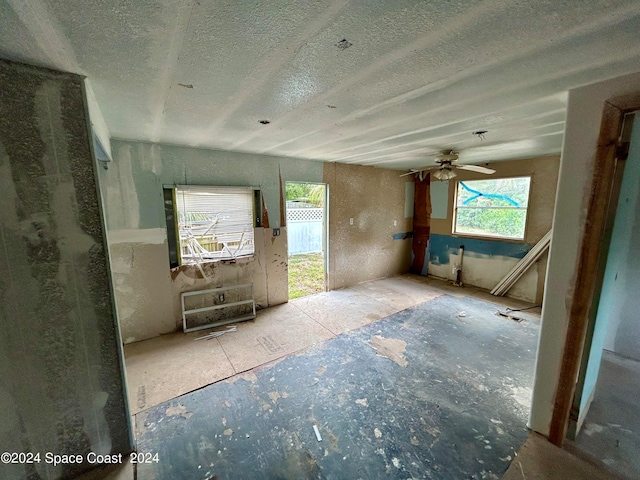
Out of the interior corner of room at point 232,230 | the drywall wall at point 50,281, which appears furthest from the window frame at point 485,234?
the drywall wall at point 50,281

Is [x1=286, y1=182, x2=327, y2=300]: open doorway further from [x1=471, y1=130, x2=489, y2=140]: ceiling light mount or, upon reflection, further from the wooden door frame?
the wooden door frame

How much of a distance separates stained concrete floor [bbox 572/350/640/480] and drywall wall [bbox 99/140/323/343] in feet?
11.4

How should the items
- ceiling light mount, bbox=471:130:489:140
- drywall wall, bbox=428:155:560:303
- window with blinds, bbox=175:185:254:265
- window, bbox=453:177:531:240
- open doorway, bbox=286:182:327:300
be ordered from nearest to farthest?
ceiling light mount, bbox=471:130:489:140
window with blinds, bbox=175:185:254:265
drywall wall, bbox=428:155:560:303
window, bbox=453:177:531:240
open doorway, bbox=286:182:327:300

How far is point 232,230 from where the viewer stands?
330 cm

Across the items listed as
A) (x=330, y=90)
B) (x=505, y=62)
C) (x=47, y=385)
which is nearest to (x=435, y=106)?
(x=505, y=62)

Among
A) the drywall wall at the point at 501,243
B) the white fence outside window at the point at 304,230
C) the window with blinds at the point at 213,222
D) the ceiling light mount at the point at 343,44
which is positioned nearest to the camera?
the ceiling light mount at the point at 343,44

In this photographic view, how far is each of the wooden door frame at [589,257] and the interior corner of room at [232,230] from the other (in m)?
0.01

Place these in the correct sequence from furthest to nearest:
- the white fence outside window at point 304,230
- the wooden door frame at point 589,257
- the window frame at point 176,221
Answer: the white fence outside window at point 304,230, the window frame at point 176,221, the wooden door frame at point 589,257

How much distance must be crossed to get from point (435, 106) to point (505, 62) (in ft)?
1.80

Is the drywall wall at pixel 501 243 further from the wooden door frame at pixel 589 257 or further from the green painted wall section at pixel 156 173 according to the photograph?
the green painted wall section at pixel 156 173

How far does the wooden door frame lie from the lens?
4.35 feet

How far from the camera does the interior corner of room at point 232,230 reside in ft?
3.40

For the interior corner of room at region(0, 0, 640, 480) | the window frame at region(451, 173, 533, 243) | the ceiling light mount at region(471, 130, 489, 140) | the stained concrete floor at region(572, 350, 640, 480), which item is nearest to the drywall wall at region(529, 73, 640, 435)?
the interior corner of room at region(0, 0, 640, 480)

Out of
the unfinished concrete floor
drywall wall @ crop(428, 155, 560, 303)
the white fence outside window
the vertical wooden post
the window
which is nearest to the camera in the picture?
the unfinished concrete floor
